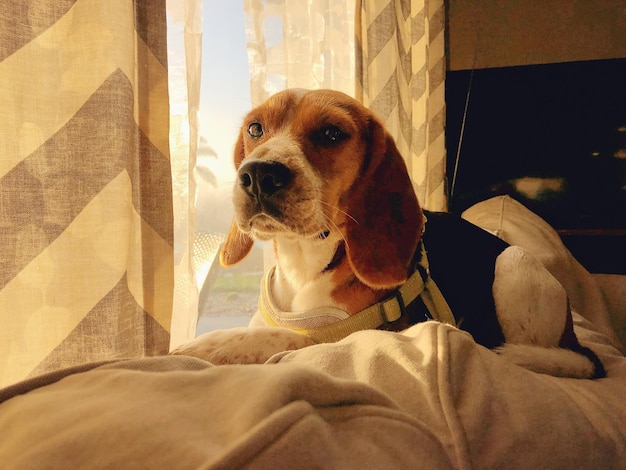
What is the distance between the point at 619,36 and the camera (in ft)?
10.1

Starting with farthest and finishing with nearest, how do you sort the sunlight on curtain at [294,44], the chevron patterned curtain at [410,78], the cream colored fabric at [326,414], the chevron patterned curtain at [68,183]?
1. the chevron patterned curtain at [410,78]
2. the sunlight on curtain at [294,44]
3. the chevron patterned curtain at [68,183]
4. the cream colored fabric at [326,414]

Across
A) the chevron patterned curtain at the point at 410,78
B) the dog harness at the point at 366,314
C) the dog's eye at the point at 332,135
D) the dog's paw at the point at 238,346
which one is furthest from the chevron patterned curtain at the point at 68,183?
the chevron patterned curtain at the point at 410,78

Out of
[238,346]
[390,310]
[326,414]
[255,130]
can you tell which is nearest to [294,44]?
[255,130]

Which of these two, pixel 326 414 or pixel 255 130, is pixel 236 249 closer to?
pixel 255 130

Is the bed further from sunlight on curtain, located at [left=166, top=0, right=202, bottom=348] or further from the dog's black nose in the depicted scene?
sunlight on curtain, located at [left=166, top=0, right=202, bottom=348]

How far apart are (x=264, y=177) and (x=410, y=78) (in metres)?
2.07

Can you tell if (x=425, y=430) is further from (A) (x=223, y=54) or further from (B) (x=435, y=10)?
(B) (x=435, y=10)

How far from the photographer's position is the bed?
0.29 meters

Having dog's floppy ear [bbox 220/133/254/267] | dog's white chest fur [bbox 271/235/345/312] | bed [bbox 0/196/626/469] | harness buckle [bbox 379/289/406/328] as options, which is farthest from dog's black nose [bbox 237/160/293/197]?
bed [bbox 0/196/626/469]

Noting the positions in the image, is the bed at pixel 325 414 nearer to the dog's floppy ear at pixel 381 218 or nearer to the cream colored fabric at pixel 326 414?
the cream colored fabric at pixel 326 414

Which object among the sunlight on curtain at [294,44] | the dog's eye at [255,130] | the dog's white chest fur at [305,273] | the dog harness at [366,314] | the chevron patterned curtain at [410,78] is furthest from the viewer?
the chevron patterned curtain at [410,78]

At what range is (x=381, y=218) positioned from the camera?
3.93ft

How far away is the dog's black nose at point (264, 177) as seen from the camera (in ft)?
3.45

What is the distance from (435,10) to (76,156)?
9.68ft
